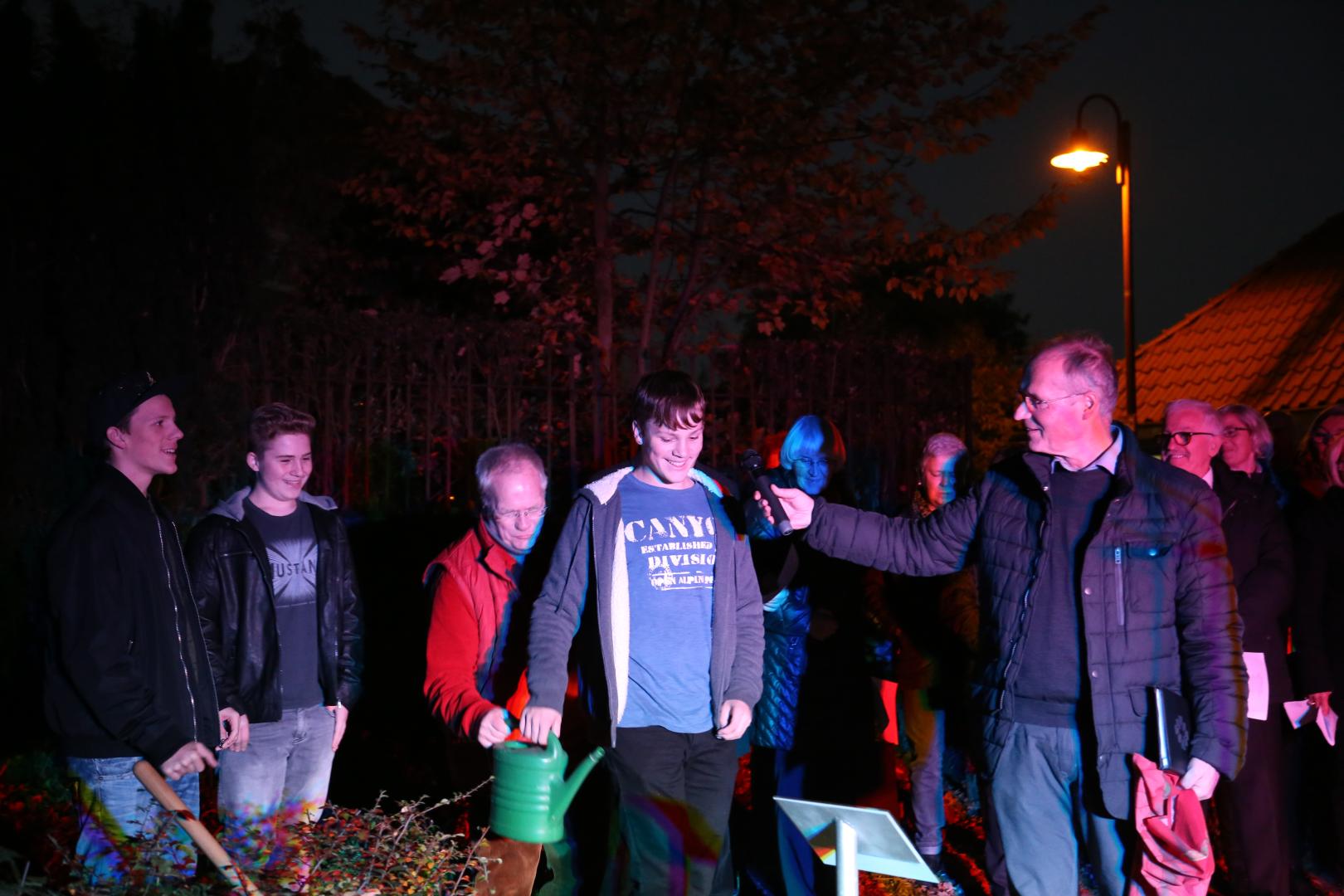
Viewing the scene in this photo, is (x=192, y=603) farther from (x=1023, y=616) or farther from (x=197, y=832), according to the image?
(x=1023, y=616)

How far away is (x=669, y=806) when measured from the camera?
3467 mm

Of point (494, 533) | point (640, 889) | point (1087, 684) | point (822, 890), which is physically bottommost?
point (822, 890)

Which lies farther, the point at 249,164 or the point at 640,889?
the point at 249,164

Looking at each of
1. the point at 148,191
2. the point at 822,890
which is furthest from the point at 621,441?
the point at 822,890

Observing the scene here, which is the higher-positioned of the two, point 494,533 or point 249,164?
point 249,164

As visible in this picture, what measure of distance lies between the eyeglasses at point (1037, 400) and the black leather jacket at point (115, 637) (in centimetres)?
264

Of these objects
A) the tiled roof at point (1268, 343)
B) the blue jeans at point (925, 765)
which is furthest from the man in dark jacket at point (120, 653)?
the tiled roof at point (1268, 343)

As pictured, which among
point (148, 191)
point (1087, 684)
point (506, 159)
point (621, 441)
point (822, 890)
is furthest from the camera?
point (506, 159)

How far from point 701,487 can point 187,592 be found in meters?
1.68

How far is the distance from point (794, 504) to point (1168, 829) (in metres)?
1.34

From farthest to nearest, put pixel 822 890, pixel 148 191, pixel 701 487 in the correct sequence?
pixel 148 191 → pixel 822 890 → pixel 701 487

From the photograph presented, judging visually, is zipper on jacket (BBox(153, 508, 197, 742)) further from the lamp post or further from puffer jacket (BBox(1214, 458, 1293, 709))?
the lamp post

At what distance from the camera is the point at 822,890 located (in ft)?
15.2

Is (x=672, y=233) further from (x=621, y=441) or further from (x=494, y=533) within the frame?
(x=494, y=533)
